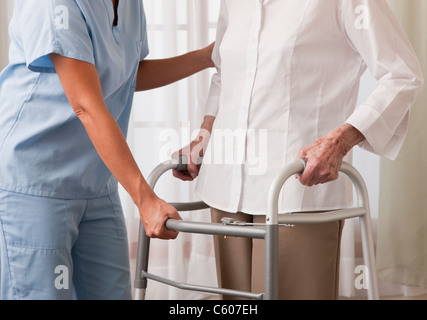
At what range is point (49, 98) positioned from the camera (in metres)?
1.26

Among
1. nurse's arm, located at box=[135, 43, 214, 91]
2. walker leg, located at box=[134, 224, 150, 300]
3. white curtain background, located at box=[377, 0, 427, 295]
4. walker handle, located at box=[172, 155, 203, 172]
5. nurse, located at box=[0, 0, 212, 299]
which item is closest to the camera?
nurse, located at box=[0, 0, 212, 299]

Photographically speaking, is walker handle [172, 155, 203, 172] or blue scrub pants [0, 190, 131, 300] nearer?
blue scrub pants [0, 190, 131, 300]

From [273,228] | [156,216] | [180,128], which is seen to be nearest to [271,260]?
[273,228]

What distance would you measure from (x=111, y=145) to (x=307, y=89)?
440mm

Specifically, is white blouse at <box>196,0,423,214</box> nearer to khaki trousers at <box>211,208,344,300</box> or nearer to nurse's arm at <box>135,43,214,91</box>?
khaki trousers at <box>211,208,344,300</box>

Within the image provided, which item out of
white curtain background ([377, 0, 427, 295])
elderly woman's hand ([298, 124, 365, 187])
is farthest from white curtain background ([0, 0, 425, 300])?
elderly woman's hand ([298, 124, 365, 187])

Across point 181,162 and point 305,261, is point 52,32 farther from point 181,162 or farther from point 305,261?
point 305,261

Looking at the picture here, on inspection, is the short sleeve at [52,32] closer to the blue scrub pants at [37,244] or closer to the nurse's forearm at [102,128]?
the nurse's forearm at [102,128]

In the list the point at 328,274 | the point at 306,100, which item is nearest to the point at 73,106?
the point at 306,100

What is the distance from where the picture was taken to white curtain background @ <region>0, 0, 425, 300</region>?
266 cm

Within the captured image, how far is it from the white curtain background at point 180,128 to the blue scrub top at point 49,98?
4.40ft

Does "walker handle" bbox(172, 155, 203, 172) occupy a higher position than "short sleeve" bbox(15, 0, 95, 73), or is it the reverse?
"short sleeve" bbox(15, 0, 95, 73)

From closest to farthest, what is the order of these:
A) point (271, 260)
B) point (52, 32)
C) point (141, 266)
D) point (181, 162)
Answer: point (271, 260) → point (52, 32) → point (141, 266) → point (181, 162)

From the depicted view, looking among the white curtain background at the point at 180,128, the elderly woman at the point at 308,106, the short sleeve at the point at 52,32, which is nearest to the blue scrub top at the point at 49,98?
the short sleeve at the point at 52,32
